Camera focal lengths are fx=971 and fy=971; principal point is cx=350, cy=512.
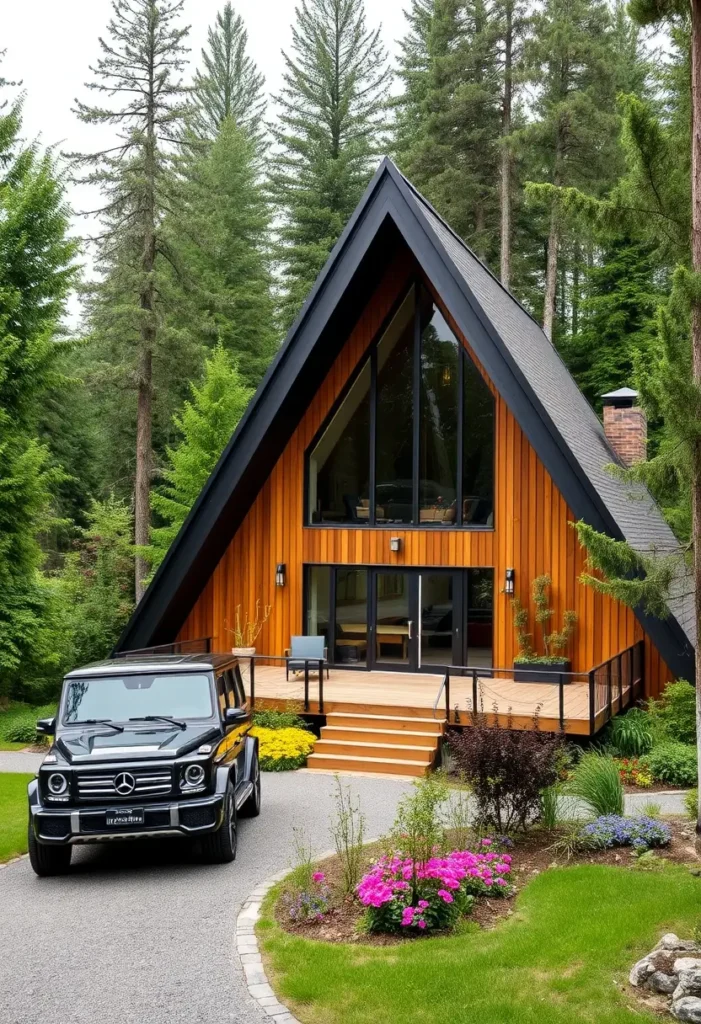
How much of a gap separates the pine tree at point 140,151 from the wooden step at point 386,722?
1391 centimetres

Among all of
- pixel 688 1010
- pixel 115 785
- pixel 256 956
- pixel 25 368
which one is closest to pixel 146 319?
pixel 25 368

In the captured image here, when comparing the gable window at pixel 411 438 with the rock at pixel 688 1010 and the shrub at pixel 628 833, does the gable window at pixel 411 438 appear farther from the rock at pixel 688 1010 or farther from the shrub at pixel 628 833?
the rock at pixel 688 1010

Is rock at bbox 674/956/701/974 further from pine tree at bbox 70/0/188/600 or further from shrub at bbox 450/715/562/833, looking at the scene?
pine tree at bbox 70/0/188/600

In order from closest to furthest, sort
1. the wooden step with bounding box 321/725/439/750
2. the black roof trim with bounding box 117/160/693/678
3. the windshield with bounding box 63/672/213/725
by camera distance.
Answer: the windshield with bounding box 63/672/213/725 < the wooden step with bounding box 321/725/439/750 < the black roof trim with bounding box 117/160/693/678

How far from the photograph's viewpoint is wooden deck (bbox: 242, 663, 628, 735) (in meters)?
12.2

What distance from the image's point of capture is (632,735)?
40.5 ft

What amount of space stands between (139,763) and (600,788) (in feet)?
13.1

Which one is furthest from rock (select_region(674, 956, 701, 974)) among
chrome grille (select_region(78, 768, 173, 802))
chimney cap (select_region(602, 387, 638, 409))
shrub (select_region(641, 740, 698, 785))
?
chimney cap (select_region(602, 387, 638, 409))

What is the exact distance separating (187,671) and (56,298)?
11082mm

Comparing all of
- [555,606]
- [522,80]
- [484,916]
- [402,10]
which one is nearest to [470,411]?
[555,606]

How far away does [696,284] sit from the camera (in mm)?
7430

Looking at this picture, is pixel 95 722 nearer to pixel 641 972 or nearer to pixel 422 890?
pixel 422 890

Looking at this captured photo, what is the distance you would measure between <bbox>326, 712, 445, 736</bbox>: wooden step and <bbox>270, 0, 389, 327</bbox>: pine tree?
2416 centimetres

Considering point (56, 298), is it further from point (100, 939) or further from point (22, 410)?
point (100, 939)
